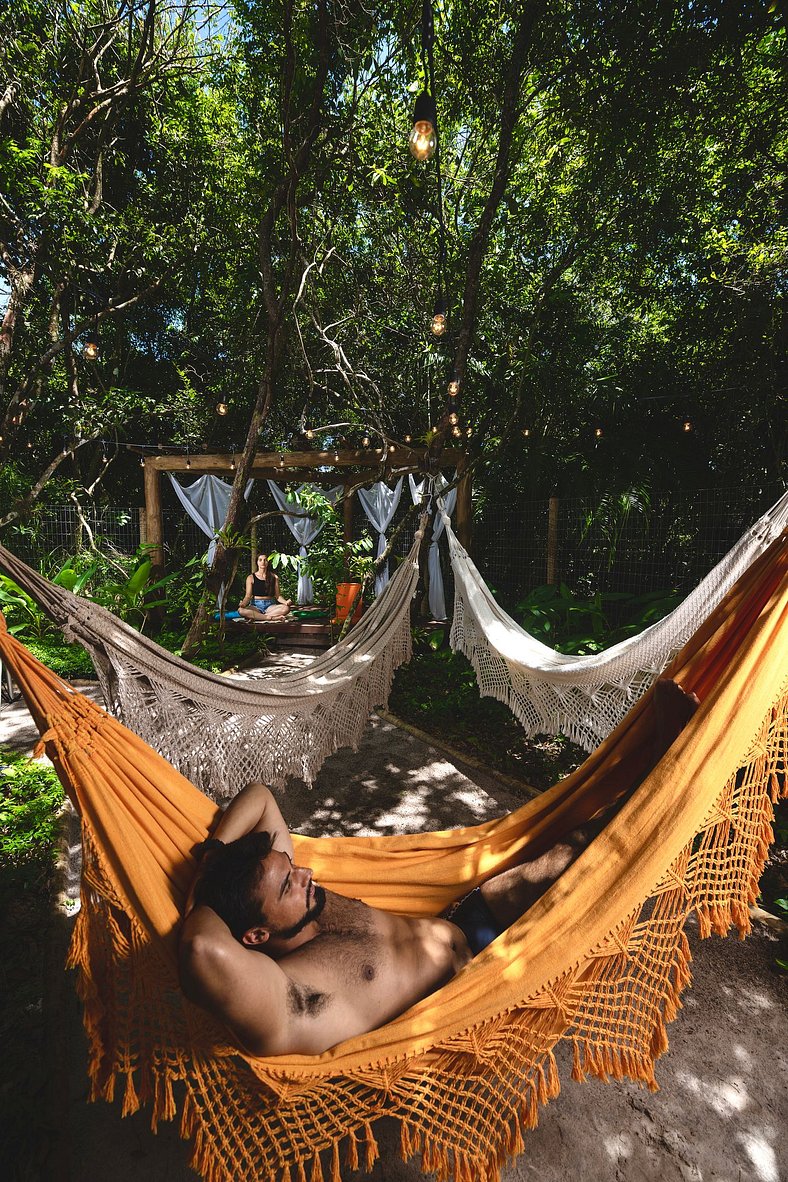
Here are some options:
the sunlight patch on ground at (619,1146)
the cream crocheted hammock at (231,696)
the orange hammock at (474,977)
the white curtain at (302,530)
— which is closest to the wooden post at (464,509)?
the cream crocheted hammock at (231,696)

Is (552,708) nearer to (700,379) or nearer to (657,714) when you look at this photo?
(657,714)

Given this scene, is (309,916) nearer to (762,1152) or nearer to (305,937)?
(305,937)

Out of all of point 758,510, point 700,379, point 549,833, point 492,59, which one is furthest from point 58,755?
point 700,379

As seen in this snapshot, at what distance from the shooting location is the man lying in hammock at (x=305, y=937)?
2.36 feet

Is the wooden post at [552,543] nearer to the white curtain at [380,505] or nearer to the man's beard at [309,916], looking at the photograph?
the white curtain at [380,505]

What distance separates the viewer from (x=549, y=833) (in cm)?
120

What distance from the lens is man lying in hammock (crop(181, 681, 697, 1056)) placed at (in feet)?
2.36

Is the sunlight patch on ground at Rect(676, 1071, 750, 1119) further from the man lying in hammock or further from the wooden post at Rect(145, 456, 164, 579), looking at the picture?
the wooden post at Rect(145, 456, 164, 579)

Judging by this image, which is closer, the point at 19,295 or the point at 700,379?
the point at 700,379

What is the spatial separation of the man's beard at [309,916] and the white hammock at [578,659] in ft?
3.31

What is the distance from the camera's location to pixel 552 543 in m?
3.33

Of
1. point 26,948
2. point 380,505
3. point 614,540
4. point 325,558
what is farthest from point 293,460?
point 26,948

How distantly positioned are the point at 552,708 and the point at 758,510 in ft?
5.59

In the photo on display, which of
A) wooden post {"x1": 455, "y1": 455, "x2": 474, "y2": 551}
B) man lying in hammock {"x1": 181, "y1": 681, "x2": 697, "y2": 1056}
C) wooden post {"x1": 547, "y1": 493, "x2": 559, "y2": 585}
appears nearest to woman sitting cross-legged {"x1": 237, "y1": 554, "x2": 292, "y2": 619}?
wooden post {"x1": 455, "y1": 455, "x2": 474, "y2": 551}
